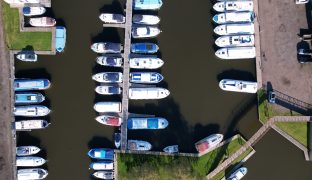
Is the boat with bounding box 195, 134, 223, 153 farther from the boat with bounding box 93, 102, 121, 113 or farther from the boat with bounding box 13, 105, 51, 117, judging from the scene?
the boat with bounding box 13, 105, 51, 117

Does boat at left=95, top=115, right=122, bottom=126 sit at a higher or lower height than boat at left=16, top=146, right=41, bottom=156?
higher

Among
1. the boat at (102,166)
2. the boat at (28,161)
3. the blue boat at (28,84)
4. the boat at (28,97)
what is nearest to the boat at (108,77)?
the blue boat at (28,84)

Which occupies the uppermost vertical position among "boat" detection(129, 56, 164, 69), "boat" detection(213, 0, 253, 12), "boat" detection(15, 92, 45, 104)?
"boat" detection(213, 0, 253, 12)

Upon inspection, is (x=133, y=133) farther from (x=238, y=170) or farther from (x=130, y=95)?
(x=238, y=170)

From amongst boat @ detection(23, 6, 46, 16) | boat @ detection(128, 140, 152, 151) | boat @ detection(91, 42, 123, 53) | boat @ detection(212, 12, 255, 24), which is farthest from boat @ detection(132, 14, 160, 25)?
boat @ detection(128, 140, 152, 151)

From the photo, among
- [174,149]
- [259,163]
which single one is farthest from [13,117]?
[259,163]

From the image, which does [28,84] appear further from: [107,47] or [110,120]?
[110,120]

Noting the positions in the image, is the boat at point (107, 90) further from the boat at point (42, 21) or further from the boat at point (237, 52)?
the boat at point (237, 52)

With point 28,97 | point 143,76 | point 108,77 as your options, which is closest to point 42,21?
point 28,97
